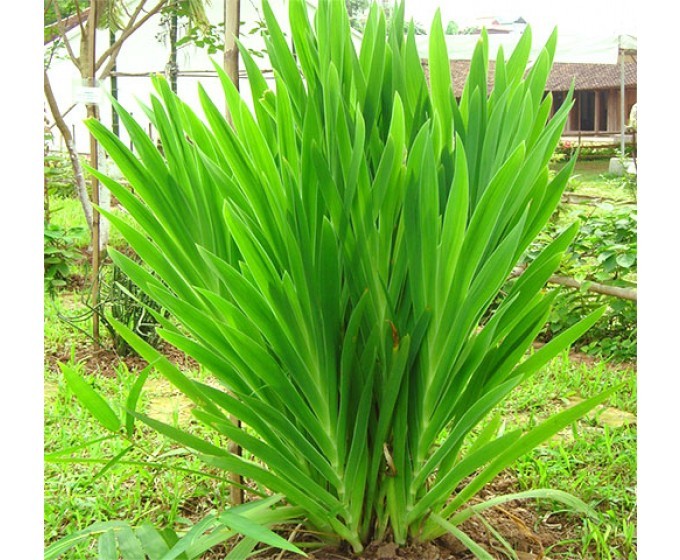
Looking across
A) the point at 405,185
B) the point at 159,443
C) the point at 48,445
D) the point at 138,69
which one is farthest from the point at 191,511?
the point at 138,69

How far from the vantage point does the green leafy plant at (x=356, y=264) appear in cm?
79

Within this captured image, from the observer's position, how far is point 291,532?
962mm

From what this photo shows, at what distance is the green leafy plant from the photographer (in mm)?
787

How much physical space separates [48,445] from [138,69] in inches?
40.6

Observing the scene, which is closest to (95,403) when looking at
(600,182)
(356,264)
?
(356,264)

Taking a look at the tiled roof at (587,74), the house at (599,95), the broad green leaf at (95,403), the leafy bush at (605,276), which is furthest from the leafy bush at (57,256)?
the broad green leaf at (95,403)

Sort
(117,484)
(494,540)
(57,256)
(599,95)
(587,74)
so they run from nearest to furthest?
(494,540)
(117,484)
(587,74)
(599,95)
(57,256)

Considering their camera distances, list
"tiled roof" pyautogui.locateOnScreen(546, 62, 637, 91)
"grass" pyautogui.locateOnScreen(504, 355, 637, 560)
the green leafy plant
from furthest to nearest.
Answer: "tiled roof" pyautogui.locateOnScreen(546, 62, 637, 91), "grass" pyautogui.locateOnScreen(504, 355, 637, 560), the green leafy plant

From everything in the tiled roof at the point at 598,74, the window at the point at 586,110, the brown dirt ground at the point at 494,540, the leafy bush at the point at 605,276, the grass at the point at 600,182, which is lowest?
the brown dirt ground at the point at 494,540

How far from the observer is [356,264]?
0.82 metres

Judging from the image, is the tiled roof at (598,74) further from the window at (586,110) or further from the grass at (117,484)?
the grass at (117,484)

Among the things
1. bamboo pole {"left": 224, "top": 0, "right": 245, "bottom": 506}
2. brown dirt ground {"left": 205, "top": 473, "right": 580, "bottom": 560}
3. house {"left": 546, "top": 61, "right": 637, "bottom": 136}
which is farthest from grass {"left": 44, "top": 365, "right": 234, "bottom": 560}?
house {"left": 546, "top": 61, "right": 637, "bottom": 136}

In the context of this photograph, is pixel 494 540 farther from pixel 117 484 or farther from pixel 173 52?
pixel 173 52

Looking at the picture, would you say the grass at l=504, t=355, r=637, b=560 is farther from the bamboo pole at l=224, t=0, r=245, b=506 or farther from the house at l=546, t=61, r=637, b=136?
the house at l=546, t=61, r=637, b=136
